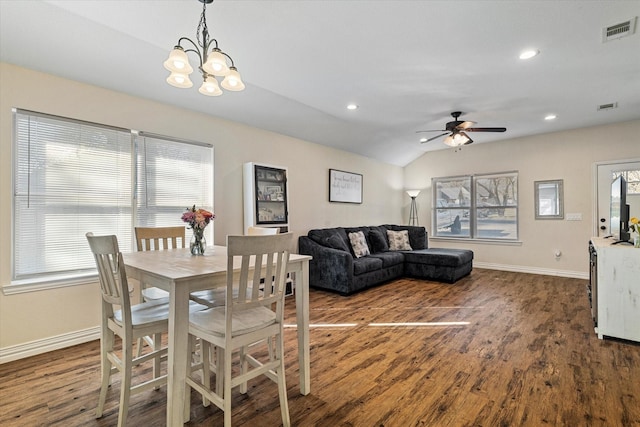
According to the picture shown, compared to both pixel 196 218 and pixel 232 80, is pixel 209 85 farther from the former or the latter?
pixel 196 218

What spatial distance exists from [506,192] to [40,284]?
7152mm

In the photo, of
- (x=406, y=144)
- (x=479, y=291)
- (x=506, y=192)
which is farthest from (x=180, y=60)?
(x=506, y=192)

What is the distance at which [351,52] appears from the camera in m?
2.74

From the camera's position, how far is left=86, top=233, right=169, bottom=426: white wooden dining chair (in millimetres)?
1606

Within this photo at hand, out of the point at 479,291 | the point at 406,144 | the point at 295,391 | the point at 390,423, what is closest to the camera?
the point at 390,423

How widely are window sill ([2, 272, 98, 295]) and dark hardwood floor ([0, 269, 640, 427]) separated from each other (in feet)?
1.82

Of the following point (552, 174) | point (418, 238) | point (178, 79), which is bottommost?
point (418, 238)

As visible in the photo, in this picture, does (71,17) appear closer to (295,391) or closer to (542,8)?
(295,391)

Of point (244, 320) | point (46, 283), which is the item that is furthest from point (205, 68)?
point (46, 283)

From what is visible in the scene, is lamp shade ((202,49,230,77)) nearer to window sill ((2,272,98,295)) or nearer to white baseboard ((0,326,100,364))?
window sill ((2,272,98,295))

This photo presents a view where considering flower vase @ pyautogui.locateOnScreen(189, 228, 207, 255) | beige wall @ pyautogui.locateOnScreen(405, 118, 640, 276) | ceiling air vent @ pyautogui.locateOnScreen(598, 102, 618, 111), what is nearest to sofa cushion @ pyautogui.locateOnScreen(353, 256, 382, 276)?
flower vase @ pyautogui.locateOnScreen(189, 228, 207, 255)

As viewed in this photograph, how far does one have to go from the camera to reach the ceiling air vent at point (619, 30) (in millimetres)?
2353

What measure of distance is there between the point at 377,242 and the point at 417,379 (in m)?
3.70

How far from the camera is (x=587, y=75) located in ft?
10.7
